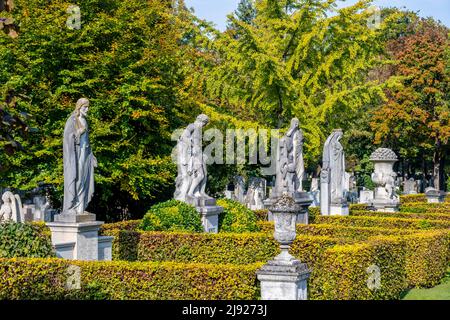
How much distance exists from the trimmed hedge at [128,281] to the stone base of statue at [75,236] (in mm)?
2127

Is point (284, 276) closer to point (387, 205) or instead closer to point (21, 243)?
point (21, 243)

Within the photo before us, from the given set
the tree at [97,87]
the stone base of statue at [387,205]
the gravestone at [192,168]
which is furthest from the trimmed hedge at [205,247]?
the stone base of statue at [387,205]

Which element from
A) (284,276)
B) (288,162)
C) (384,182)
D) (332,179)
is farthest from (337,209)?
(284,276)

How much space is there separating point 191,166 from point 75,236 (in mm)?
5745

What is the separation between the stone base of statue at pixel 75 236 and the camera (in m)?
12.4

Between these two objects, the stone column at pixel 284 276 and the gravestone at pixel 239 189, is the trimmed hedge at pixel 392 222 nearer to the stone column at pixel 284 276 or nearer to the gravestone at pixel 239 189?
the stone column at pixel 284 276

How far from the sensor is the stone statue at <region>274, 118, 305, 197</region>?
64.8ft

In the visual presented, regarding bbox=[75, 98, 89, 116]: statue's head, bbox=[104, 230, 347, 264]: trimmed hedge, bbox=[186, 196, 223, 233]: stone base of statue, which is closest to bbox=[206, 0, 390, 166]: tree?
bbox=[186, 196, 223, 233]: stone base of statue

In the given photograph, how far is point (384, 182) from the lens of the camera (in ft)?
82.7

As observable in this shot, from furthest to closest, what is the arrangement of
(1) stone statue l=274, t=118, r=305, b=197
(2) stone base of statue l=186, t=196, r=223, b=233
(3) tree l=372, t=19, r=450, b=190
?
(3) tree l=372, t=19, r=450, b=190 < (1) stone statue l=274, t=118, r=305, b=197 < (2) stone base of statue l=186, t=196, r=223, b=233

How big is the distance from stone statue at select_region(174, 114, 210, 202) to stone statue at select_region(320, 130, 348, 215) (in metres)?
5.33

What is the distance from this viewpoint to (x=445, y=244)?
50.8 feet

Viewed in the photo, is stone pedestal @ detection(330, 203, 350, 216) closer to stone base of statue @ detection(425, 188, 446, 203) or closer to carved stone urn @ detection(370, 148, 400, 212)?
carved stone urn @ detection(370, 148, 400, 212)

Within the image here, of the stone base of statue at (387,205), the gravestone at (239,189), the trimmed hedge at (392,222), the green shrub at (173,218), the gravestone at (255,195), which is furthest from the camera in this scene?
the gravestone at (239,189)
